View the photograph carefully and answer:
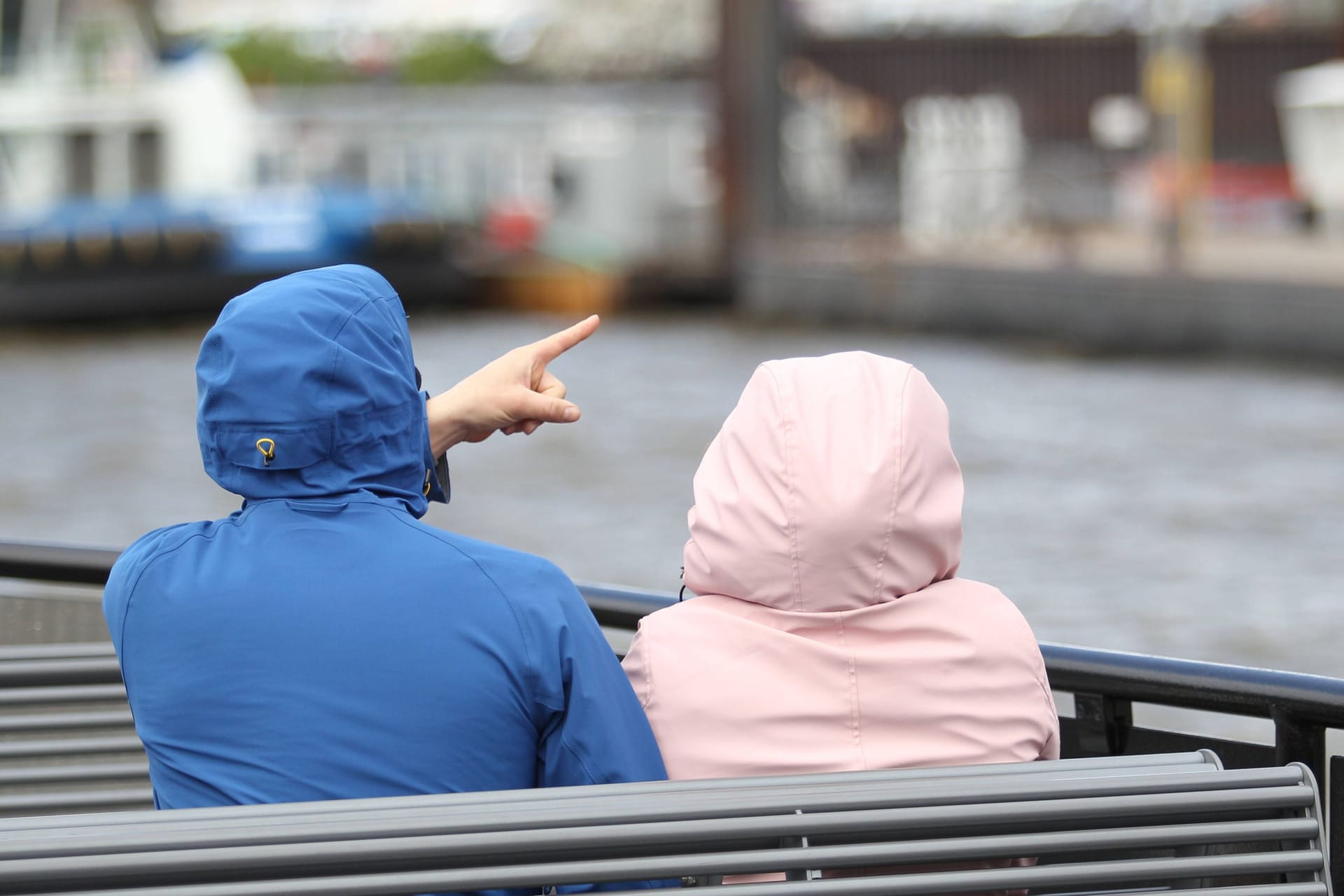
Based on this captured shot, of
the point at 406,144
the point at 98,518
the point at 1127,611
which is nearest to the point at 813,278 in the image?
the point at 406,144

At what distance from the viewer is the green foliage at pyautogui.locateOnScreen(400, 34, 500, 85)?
4353cm

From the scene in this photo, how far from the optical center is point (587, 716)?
5.89 ft

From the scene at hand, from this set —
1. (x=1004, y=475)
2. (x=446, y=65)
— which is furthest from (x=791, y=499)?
(x=446, y=65)

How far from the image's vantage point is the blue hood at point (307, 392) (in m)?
1.75

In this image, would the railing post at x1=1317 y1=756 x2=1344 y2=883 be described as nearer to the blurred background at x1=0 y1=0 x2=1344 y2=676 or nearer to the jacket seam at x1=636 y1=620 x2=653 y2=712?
the jacket seam at x1=636 y1=620 x2=653 y2=712

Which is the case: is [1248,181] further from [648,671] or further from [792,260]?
[648,671]

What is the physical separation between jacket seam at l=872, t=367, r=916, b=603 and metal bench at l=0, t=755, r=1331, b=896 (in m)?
0.18

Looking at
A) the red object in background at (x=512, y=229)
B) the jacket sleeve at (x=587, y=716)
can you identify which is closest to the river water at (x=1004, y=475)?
the jacket sleeve at (x=587, y=716)

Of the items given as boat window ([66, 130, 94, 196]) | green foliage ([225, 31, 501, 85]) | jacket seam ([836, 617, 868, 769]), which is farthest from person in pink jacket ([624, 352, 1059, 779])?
green foliage ([225, 31, 501, 85])

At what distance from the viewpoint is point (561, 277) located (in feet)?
81.5

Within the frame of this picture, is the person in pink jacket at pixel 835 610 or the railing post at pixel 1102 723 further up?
the person in pink jacket at pixel 835 610

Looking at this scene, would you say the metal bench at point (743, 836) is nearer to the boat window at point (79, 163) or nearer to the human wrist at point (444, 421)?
the human wrist at point (444, 421)

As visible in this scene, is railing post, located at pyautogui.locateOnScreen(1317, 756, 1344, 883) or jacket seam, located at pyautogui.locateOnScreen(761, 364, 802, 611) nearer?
jacket seam, located at pyautogui.locateOnScreen(761, 364, 802, 611)

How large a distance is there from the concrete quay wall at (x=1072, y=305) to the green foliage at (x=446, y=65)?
22.9m
